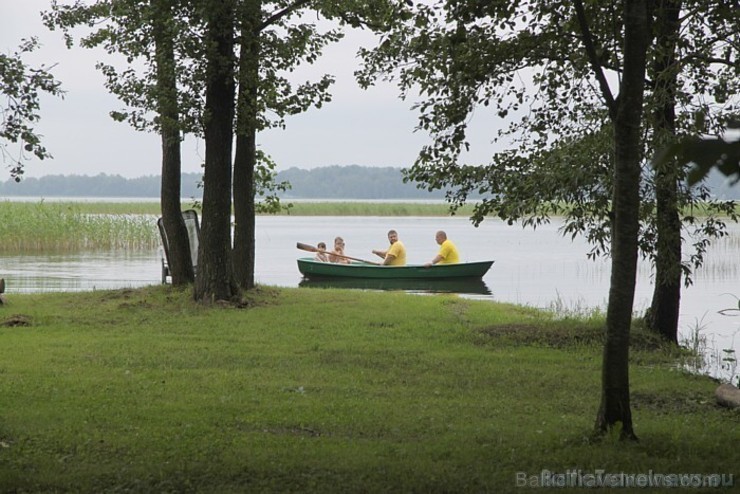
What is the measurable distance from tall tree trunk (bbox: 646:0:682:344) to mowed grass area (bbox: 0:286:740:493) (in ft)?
2.25

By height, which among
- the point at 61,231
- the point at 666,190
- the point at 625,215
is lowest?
the point at 61,231

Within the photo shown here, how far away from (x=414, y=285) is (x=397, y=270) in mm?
589

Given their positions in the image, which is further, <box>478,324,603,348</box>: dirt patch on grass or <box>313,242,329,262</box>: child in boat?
<box>313,242,329,262</box>: child in boat

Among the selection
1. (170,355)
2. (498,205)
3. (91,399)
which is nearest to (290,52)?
(498,205)

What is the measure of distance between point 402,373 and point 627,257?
3.55m

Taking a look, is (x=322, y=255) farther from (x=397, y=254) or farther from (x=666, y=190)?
(x=666, y=190)

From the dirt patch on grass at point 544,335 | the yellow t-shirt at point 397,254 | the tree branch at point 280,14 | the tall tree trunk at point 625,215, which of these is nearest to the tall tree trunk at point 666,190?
the dirt patch on grass at point 544,335

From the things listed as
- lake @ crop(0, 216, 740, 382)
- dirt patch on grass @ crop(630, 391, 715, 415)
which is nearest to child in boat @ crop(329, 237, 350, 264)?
lake @ crop(0, 216, 740, 382)

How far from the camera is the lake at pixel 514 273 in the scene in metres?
19.4

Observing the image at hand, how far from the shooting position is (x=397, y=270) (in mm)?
23219

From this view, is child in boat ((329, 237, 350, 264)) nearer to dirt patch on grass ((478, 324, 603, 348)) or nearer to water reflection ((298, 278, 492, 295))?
water reflection ((298, 278, 492, 295))

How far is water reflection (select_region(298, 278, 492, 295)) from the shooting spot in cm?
2248

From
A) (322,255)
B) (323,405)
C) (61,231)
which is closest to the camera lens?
(323,405)

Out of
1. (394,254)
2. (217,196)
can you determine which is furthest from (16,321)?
(394,254)
